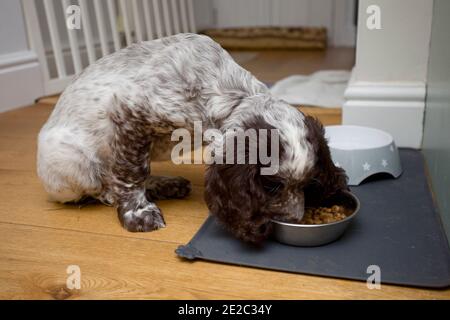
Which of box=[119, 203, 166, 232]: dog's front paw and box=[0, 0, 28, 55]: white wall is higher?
box=[0, 0, 28, 55]: white wall

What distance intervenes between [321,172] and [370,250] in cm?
27

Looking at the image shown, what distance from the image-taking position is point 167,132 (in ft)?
5.27

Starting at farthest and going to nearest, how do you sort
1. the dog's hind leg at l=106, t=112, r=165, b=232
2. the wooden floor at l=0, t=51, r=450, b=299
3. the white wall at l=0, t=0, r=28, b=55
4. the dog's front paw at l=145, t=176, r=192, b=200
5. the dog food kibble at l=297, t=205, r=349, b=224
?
the white wall at l=0, t=0, r=28, b=55 → the dog's front paw at l=145, t=176, r=192, b=200 → the dog's hind leg at l=106, t=112, r=165, b=232 → the dog food kibble at l=297, t=205, r=349, b=224 → the wooden floor at l=0, t=51, r=450, b=299

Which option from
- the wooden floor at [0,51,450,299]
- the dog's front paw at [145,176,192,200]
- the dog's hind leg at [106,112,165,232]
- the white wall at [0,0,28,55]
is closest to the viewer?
the wooden floor at [0,51,450,299]

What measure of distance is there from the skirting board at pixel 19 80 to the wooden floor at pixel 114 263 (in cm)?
131

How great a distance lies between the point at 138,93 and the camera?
154 cm

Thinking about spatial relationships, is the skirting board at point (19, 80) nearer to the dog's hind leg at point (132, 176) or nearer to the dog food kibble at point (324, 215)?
the dog's hind leg at point (132, 176)

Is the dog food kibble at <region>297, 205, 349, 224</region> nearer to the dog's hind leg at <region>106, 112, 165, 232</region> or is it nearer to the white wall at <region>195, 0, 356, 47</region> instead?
the dog's hind leg at <region>106, 112, 165, 232</region>

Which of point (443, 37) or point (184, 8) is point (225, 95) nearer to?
point (443, 37)

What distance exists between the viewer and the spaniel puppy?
1.31 metres

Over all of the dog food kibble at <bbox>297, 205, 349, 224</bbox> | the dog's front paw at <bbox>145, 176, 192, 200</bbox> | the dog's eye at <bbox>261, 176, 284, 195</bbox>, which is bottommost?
the dog's front paw at <bbox>145, 176, 192, 200</bbox>

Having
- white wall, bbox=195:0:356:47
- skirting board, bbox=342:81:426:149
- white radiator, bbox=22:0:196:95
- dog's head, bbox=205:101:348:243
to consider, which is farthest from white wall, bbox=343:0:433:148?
white wall, bbox=195:0:356:47
